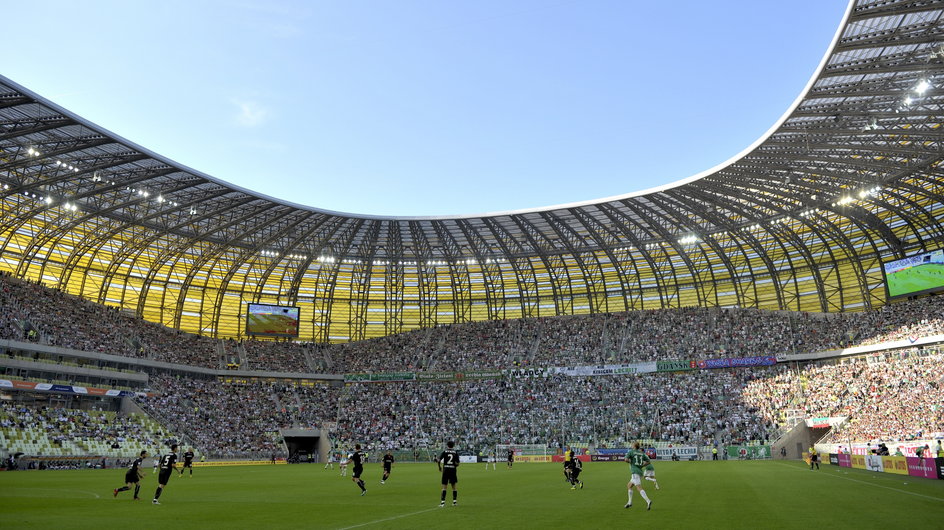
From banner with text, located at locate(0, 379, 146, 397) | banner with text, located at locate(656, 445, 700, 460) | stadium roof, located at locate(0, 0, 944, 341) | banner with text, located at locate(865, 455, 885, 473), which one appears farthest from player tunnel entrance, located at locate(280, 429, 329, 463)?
banner with text, located at locate(865, 455, 885, 473)

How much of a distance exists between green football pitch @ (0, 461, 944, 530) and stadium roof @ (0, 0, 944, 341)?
69.2 feet

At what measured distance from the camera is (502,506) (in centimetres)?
2059

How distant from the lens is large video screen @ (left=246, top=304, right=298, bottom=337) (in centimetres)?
7656

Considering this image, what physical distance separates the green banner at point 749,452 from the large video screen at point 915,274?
19.6 m

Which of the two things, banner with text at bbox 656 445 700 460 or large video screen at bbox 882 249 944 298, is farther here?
large video screen at bbox 882 249 944 298

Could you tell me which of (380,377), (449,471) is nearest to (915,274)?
(380,377)

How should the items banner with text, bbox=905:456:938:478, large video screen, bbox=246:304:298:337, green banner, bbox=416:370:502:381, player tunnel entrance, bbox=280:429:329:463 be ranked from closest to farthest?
banner with text, bbox=905:456:938:478 → player tunnel entrance, bbox=280:429:329:463 → green banner, bbox=416:370:502:381 → large video screen, bbox=246:304:298:337

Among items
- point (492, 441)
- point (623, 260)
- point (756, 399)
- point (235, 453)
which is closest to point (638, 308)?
point (623, 260)

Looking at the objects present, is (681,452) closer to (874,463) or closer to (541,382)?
(541,382)

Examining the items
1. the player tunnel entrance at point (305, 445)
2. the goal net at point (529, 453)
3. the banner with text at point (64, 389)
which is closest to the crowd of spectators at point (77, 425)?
the banner with text at point (64, 389)

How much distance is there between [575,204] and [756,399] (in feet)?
82.5

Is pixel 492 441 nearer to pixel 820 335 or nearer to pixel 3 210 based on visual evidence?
pixel 820 335

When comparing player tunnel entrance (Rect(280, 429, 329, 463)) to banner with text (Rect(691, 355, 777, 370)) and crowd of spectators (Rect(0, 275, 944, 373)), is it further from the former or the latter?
banner with text (Rect(691, 355, 777, 370))

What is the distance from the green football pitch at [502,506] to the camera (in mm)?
15867
